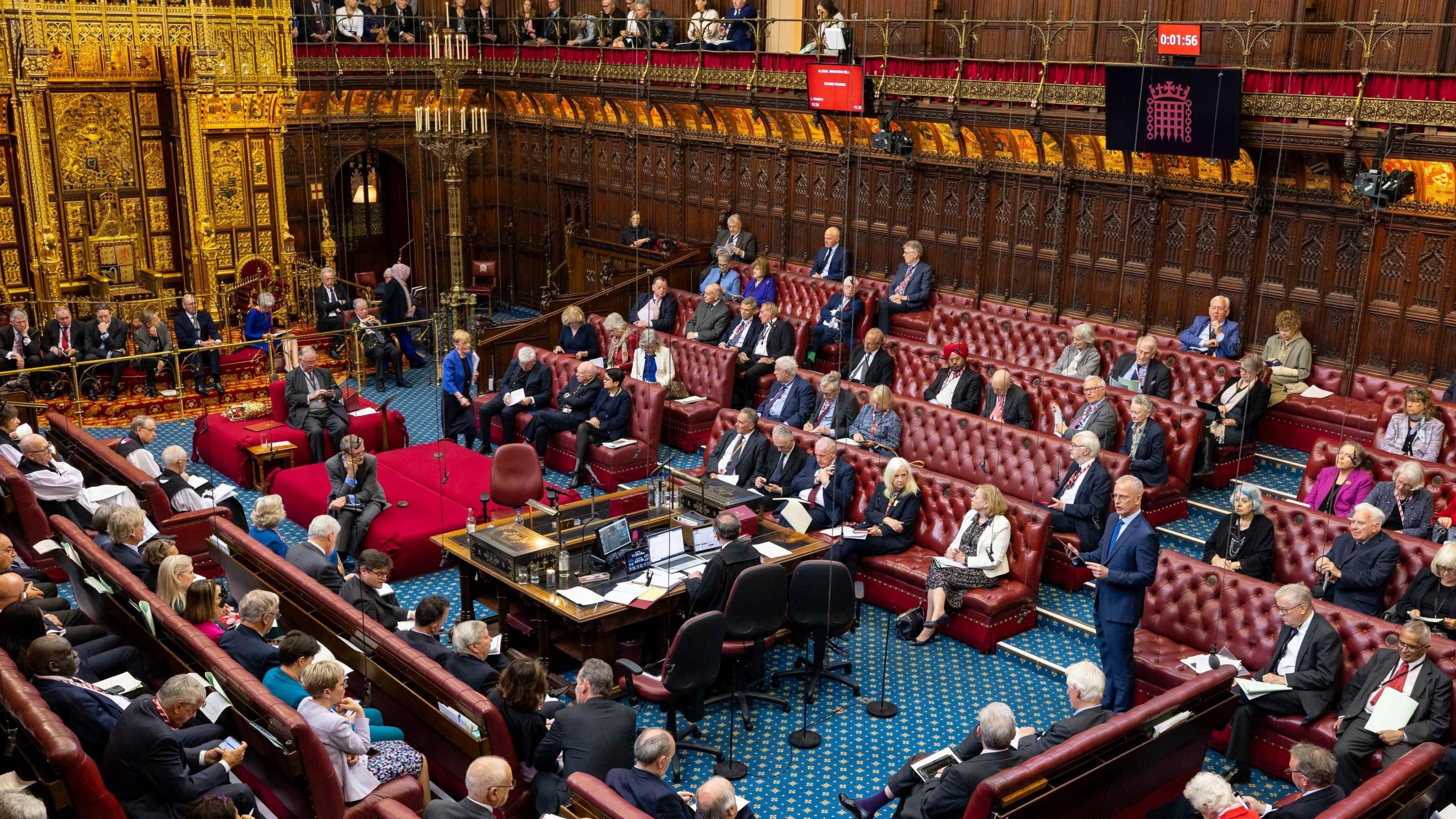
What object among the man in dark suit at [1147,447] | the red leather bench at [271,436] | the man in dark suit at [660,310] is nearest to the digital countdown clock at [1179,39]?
the man in dark suit at [1147,447]

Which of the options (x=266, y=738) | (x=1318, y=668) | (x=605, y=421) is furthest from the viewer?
(x=605, y=421)

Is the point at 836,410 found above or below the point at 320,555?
above

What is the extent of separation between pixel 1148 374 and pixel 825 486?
134 inches

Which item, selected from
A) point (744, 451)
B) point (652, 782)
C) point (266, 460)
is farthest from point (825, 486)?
point (266, 460)

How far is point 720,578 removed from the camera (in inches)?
298

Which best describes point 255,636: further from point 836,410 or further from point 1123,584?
point 836,410

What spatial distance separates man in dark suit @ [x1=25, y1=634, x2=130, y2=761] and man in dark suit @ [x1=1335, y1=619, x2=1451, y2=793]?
5.88m

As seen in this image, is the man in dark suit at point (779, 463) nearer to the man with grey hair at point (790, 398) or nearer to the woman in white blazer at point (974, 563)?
the man with grey hair at point (790, 398)

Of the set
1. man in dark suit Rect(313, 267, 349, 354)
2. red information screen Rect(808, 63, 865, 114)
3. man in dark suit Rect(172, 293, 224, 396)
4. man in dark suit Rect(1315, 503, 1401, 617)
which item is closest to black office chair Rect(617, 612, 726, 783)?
man in dark suit Rect(1315, 503, 1401, 617)

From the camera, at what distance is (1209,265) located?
11.9 metres

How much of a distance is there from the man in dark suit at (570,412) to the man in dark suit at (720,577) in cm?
414

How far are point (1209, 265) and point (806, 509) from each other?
514 centimetres

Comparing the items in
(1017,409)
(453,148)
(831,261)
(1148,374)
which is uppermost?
(453,148)

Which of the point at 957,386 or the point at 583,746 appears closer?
the point at 583,746
